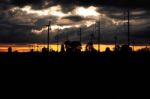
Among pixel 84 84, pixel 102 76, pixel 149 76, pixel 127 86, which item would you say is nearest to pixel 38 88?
pixel 84 84

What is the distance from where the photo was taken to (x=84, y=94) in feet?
86.1

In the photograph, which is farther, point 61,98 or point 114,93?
point 114,93

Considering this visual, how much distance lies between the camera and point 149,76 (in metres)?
36.7

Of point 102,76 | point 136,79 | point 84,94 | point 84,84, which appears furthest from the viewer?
point 102,76

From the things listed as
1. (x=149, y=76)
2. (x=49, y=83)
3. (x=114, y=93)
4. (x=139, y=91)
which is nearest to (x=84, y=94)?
(x=114, y=93)

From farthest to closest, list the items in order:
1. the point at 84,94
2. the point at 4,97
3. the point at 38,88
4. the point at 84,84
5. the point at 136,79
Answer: the point at 136,79
the point at 84,84
the point at 38,88
the point at 84,94
the point at 4,97

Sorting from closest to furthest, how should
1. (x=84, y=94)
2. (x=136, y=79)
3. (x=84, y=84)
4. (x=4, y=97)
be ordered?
(x=4, y=97)
(x=84, y=94)
(x=84, y=84)
(x=136, y=79)

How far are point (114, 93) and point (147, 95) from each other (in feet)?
7.92

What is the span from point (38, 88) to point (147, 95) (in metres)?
8.66

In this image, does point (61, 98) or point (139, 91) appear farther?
point (139, 91)

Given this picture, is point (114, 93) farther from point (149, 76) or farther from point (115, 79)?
point (149, 76)

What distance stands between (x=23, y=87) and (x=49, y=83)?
3014 mm

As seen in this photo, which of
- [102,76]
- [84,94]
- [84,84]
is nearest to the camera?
[84,94]

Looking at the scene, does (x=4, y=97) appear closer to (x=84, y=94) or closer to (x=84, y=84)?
(x=84, y=94)
